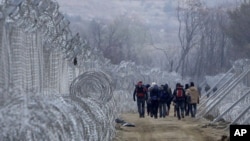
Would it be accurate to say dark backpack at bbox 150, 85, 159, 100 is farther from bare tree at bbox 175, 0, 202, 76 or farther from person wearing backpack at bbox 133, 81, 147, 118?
bare tree at bbox 175, 0, 202, 76

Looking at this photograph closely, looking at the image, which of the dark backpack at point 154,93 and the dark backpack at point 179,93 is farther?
the dark backpack at point 154,93

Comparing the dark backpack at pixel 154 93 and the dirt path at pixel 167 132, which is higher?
the dark backpack at pixel 154 93

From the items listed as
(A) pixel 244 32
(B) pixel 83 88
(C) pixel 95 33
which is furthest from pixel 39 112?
(C) pixel 95 33

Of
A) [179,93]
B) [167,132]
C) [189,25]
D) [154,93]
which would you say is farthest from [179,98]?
[189,25]

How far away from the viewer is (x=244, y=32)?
61156mm

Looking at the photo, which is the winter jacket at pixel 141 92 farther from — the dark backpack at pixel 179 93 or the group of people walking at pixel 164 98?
the dark backpack at pixel 179 93

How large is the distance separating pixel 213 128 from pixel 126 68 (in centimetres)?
2329

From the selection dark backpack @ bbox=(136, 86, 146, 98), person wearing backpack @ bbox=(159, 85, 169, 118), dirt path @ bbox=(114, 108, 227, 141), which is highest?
dark backpack @ bbox=(136, 86, 146, 98)

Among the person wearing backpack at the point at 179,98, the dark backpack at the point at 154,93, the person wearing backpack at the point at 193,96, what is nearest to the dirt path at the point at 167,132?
the person wearing backpack at the point at 179,98

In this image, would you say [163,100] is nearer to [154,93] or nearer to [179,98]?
[154,93]

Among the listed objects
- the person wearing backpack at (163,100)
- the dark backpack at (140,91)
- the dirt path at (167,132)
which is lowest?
the dirt path at (167,132)

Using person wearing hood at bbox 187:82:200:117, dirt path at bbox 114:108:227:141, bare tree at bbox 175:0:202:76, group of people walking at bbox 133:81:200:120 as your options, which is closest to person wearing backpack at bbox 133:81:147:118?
group of people walking at bbox 133:81:200:120

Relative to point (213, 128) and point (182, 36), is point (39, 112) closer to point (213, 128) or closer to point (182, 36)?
point (213, 128)

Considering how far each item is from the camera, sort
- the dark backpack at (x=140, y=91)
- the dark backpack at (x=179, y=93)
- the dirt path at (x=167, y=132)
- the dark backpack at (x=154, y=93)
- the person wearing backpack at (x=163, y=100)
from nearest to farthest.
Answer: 1. the dirt path at (x=167, y=132)
2. the dark backpack at (x=179, y=93)
3. the dark backpack at (x=140, y=91)
4. the dark backpack at (x=154, y=93)
5. the person wearing backpack at (x=163, y=100)
